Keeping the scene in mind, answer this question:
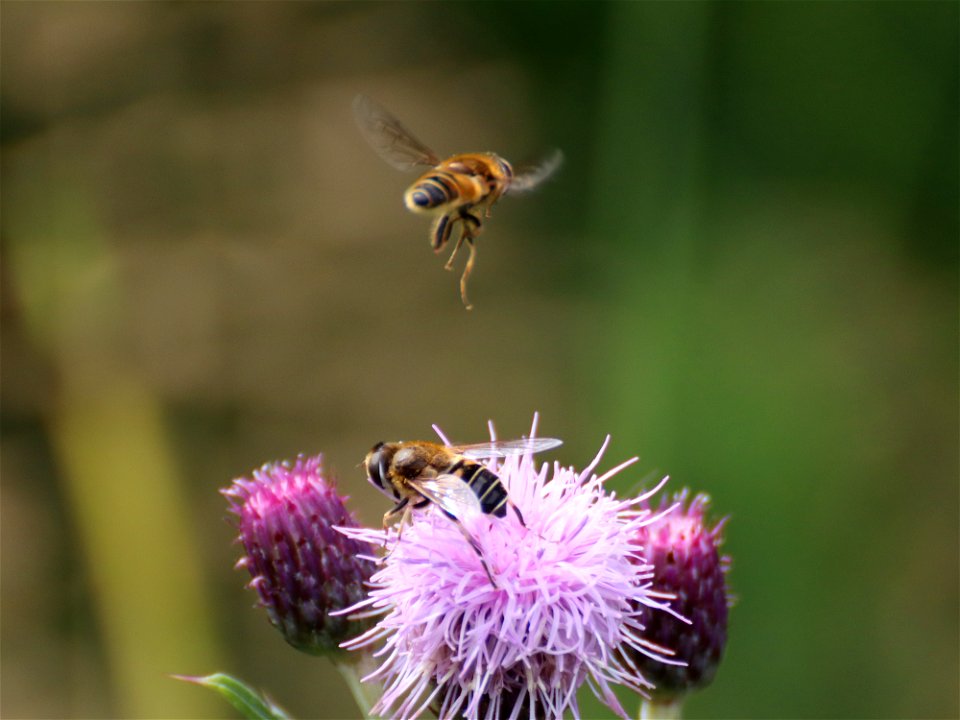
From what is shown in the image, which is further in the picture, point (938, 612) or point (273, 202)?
point (273, 202)

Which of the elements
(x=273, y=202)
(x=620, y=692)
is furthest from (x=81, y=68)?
(x=620, y=692)

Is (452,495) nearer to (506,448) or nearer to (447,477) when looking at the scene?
(447,477)

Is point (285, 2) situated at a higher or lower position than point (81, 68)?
higher

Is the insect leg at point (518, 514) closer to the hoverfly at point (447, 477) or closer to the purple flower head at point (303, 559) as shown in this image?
the hoverfly at point (447, 477)

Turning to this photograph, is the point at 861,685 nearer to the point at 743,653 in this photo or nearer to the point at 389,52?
the point at 743,653

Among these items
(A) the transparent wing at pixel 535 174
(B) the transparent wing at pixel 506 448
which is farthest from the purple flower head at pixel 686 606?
(A) the transparent wing at pixel 535 174

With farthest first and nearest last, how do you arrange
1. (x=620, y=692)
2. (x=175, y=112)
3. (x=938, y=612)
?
(x=175, y=112)
(x=938, y=612)
(x=620, y=692)

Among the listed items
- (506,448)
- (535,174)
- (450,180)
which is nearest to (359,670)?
(506,448)

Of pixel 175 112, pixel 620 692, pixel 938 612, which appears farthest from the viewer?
pixel 175 112
